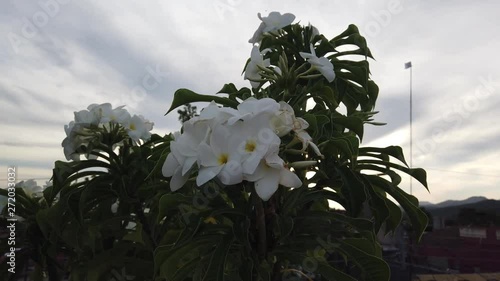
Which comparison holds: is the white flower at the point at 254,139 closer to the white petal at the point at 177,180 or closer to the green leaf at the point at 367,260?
the white petal at the point at 177,180

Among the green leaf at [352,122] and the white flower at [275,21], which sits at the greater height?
the white flower at [275,21]

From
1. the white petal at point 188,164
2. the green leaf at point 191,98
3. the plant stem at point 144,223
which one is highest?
the green leaf at point 191,98

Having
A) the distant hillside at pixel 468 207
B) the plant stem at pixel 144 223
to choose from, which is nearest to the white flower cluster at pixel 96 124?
the plant stem at pixel 144 223

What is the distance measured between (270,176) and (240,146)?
6 centimetres

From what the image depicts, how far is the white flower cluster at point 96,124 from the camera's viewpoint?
1.18 meters

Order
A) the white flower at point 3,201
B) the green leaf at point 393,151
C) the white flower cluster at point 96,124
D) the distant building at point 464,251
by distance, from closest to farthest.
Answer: the green leaf at point 393,151
the white flower cluster at point 96,124
the white flower at point 3,201
the distant building at point 464,251

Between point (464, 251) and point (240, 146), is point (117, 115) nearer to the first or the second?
point (240, 146)

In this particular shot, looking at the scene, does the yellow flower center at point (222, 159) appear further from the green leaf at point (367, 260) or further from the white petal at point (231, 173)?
the green leaf at point (367, 260)

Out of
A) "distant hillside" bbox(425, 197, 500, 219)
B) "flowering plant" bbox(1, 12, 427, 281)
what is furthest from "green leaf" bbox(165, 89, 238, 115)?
"distant hillside" bbox(425, 197, 500, 219)

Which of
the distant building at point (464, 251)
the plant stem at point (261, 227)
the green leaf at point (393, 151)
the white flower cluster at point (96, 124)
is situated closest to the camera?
the plant stem at point (261, 227)

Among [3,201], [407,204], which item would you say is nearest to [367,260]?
[407,204]

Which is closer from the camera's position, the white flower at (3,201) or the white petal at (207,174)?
the white petal at (207,174)

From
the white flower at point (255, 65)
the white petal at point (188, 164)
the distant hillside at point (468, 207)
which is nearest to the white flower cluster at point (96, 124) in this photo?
the white flower at point (255, 65)

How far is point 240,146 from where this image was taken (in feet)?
2.17
